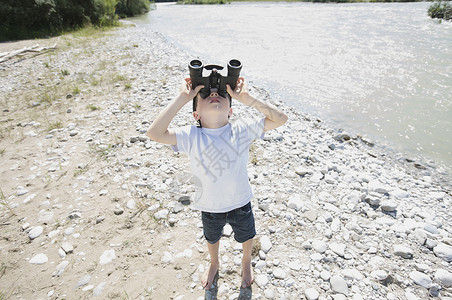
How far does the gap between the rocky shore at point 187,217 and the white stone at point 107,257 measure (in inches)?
0.7

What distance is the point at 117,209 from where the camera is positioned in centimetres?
467

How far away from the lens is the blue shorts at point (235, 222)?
2.87 meters

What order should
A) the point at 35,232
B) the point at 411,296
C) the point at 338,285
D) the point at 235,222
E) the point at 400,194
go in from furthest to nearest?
the point at 400,194 → the point at 35,232 → the point at 338,285 → the point at 411,296 → the point at 235,222

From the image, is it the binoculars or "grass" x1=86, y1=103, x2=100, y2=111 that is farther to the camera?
"grass" x1=86, y1=103, x2=100, y2=111

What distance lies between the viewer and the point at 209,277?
3457 millimetres

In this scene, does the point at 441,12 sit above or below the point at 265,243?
above

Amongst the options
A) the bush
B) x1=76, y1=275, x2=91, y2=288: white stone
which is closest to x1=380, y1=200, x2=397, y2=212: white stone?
x1=76, y1=275, x2=91, y2=288: white stone

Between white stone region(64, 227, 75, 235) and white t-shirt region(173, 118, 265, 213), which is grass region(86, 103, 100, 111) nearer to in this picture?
white stone region(64, 227, 75, 235)

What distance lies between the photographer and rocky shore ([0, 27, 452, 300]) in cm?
348

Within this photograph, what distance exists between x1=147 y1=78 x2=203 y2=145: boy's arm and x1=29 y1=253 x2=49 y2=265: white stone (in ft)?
9.47

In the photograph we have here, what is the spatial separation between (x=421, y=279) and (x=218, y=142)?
10.8ft

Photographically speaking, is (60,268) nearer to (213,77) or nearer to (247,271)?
(247,271)

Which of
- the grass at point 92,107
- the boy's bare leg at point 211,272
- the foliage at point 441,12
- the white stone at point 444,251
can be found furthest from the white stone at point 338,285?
the foliage at point 441,12

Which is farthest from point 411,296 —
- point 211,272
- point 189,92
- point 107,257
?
point 107,257
